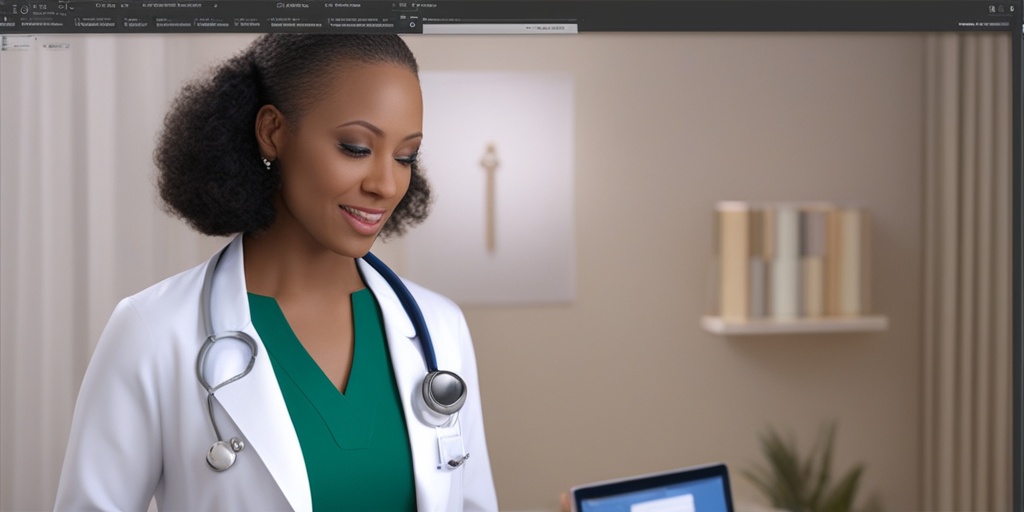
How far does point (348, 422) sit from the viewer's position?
726mm

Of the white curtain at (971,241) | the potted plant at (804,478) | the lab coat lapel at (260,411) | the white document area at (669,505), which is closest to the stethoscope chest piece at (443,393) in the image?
the lab coat lapel at (260,411)

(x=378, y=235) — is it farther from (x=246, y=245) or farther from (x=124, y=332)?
(x=124, y=332)

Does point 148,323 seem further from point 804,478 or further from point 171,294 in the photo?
point 804,478

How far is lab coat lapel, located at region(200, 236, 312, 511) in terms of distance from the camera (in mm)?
681

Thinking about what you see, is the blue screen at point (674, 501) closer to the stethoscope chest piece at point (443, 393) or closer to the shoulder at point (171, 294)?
the stethoscope chest piece at point (443, 393)

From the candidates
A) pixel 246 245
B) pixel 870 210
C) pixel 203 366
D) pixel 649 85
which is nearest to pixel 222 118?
pixel 246 245

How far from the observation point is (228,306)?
729mm

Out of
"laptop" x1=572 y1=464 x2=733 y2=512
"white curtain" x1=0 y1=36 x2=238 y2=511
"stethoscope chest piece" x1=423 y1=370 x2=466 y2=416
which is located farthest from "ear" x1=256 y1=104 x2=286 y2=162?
"laptop" x1=572 y1=464 x2=733 y2=512

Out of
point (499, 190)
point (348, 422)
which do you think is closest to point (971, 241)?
point (499, 190)

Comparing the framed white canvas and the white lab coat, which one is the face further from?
the framed white canvas

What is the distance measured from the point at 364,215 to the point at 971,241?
3.65 feet

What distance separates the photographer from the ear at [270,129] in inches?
29.8

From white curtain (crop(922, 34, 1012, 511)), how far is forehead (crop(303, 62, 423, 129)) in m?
1.00

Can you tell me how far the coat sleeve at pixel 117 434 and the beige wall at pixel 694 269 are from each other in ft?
1.54
